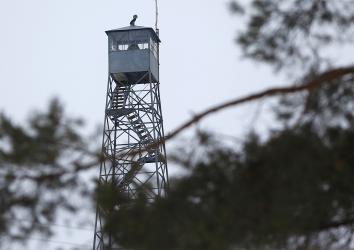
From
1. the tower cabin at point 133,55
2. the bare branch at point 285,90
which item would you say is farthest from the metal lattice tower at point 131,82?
the bare branch at point 285,90

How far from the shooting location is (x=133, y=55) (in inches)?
832

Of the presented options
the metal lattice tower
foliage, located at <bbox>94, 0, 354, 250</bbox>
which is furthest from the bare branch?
the metal lattice tower

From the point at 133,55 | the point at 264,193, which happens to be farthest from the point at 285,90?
the point at 133,55

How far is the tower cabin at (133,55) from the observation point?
2102 cm

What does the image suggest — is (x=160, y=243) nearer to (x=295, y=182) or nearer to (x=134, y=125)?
(x=295, y=182)

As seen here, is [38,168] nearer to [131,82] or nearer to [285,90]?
[285,90]

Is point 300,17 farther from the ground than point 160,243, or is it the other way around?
point 300,17

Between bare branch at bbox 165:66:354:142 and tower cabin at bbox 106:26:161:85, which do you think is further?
tower cabin at bbox 106:26:161:85

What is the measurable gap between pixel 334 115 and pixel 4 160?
2.73m

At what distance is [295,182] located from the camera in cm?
595

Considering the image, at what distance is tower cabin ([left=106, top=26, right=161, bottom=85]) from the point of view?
21.0 m

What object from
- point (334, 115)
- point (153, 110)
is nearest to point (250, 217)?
point (334, 115)

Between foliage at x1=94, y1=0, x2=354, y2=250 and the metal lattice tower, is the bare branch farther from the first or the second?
the metal lattice tower

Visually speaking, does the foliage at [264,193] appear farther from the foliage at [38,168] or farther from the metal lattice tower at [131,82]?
the metal lattice tower at [131,82]
